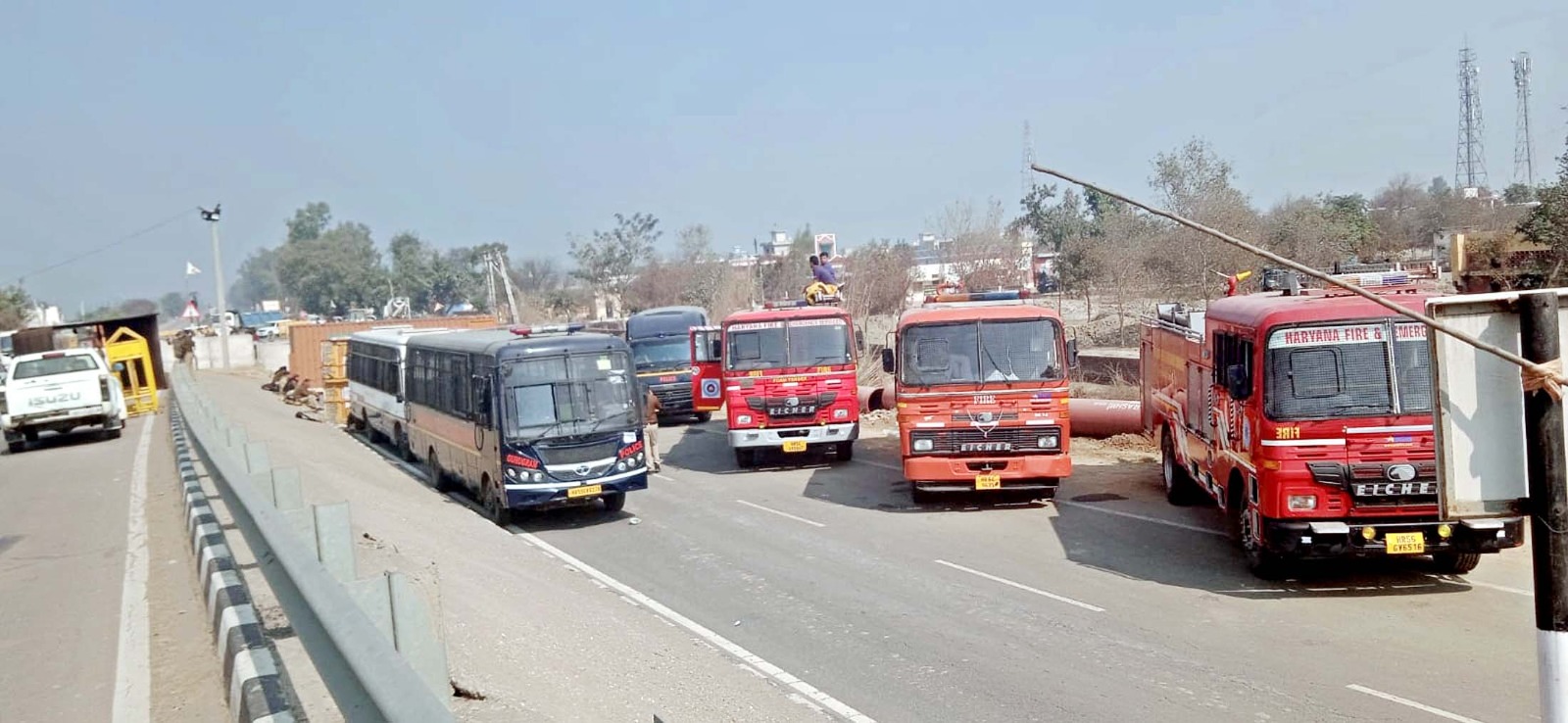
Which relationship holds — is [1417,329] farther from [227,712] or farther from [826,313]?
[826,313]

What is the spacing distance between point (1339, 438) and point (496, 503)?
11.1 m

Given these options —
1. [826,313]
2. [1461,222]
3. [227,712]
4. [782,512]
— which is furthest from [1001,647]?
[1461,222]

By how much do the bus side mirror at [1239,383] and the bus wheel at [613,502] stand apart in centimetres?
891

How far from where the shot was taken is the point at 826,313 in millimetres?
21516

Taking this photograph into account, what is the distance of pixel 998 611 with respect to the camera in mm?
10820

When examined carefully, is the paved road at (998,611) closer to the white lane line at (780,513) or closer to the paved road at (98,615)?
the white lane line at (780,513)

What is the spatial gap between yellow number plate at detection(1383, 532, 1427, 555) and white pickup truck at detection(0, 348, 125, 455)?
2624 centimetres

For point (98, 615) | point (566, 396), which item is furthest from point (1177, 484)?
point (98, 615)

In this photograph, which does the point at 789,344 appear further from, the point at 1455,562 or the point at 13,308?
the point at 13,308

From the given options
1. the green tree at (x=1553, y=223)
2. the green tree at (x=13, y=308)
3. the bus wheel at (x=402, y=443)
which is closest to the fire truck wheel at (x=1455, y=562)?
the green tree at (x=1553, y=223)

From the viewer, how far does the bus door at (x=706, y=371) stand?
2627 cm

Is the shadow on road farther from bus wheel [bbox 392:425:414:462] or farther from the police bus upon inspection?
bus wheel [bbox 392:425:414:462]

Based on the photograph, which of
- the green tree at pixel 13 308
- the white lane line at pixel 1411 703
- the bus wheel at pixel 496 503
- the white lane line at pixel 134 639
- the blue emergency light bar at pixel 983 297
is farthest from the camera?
the green tree at pixel 13 308

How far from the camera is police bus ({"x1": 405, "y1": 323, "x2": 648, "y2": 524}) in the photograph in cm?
1644
